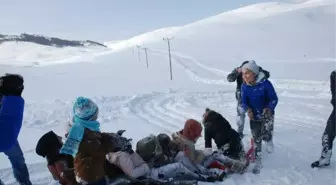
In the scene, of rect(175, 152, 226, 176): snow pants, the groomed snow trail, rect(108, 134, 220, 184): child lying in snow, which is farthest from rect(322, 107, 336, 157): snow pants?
rect(108, 134, 220, 184): child lying in snow

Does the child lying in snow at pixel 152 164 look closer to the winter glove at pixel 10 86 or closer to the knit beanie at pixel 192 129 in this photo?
the knit beanie at pixel 192 129

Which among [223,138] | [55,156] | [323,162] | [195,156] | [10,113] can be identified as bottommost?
[323,162]

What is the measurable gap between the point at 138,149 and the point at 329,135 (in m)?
2.81

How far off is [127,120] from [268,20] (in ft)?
218

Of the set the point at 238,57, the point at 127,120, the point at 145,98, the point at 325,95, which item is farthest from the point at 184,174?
the point at 238,57

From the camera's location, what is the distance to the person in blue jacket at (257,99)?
5.21 m

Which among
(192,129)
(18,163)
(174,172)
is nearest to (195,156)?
(192,129)

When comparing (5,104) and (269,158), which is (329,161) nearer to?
(269,158)

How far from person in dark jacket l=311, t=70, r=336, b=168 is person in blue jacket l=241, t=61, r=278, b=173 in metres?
0.82

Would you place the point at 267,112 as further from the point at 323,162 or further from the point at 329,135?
the point at 323,162

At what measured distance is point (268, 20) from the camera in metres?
69.9

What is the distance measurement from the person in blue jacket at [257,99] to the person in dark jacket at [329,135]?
0.82 metres

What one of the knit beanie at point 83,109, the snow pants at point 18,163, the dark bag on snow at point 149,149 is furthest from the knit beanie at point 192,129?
the snow pants at point 18,163

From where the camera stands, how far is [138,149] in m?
4.69
